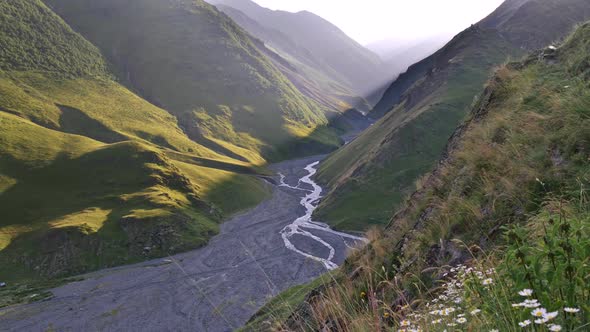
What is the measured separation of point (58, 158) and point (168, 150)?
43.8 meters

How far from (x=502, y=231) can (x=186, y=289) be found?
72595mm

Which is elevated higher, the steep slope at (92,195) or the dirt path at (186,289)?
the steep slope at (92,195)

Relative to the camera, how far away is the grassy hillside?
3701 millimetres

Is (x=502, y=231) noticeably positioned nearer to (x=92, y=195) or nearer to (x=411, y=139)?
(x=411, y=139)

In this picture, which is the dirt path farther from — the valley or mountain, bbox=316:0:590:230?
mountain, bbox=316:0:590:230

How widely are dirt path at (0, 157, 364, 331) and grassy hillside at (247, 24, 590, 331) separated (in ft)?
116

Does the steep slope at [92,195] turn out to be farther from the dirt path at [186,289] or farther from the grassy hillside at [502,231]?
the grassy hillside at [502,231]

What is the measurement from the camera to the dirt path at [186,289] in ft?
202

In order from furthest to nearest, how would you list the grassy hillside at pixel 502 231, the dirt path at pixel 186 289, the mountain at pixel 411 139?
the mountain at pixel 411 139 < the dirt path at pixel 186 289 < the grassy hillside at pixel 502 231

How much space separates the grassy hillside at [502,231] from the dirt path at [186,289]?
→ 3543cm

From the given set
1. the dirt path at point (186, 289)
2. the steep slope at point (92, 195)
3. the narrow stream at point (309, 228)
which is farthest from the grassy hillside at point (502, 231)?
the steep slope at point (92, 195)

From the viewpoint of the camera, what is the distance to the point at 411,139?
114750 millimetres

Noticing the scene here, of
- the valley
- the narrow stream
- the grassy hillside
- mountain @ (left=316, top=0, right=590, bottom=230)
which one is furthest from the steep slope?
the grassy hillside

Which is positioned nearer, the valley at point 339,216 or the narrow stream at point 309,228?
the valley at point 339,216
